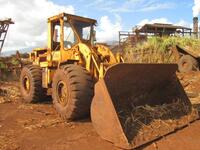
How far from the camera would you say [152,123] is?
5.86m

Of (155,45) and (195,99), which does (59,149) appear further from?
(155,45)

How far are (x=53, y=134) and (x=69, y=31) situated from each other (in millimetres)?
3066

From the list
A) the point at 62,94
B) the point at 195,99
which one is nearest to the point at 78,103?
the point at 62,94

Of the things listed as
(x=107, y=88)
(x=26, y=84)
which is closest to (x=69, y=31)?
(x=26, y=84)

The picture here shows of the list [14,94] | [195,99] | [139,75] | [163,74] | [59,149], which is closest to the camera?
[59,149]

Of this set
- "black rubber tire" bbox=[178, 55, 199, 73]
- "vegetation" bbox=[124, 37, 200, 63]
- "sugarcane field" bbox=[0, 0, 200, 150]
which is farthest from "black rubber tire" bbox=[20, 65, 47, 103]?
"black rubber tire" bbox=[178, 55, 199, 73]

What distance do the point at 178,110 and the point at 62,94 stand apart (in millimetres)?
2727

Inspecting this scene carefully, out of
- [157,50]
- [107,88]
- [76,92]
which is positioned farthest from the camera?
[157,50]

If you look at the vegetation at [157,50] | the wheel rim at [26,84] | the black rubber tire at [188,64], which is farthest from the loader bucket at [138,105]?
the vegetation at [157,50]

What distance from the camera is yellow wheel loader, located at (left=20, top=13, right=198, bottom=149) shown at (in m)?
5.56

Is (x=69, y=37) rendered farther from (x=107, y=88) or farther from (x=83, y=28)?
(x=107, y=88)

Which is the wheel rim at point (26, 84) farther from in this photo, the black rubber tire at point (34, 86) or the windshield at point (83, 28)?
the windshield at point (83, 28)

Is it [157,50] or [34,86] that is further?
[157,50]

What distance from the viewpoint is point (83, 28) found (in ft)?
28.7
